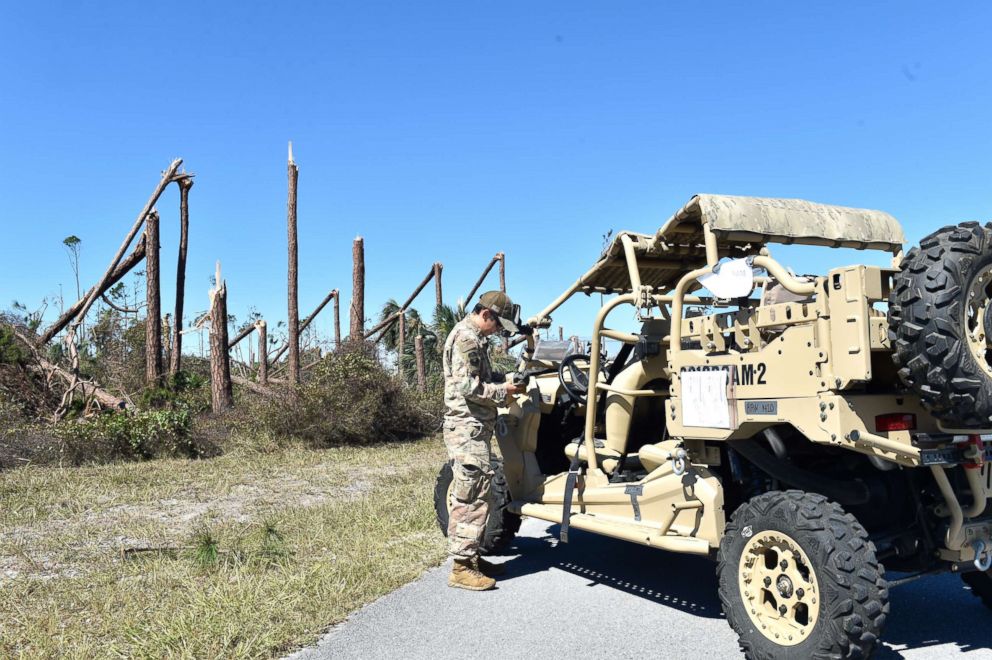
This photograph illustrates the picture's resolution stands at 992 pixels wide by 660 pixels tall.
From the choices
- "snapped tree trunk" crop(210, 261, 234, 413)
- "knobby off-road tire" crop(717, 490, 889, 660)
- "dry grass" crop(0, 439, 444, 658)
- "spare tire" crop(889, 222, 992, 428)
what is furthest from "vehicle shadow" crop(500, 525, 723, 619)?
"snapped tree trunk" crop(210, 261, 234, 413)

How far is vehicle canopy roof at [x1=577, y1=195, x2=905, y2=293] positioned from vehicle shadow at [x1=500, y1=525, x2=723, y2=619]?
217 centimetres

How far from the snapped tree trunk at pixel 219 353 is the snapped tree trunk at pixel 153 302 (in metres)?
1.44

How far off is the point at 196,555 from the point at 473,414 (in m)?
2.35

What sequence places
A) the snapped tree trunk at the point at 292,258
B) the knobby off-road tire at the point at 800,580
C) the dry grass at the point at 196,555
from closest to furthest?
the knobby off-road tire at the point at 800,580 < the dry grass at the point at 196,555 < the snapped tree trunk at the point at 292,258

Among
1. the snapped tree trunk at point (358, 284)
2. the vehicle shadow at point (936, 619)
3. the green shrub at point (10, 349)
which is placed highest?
the snapped tree trunk at point (358, 284)

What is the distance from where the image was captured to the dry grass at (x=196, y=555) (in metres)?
4.57

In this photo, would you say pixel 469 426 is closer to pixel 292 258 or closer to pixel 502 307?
pixel 502 307

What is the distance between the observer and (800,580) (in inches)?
153

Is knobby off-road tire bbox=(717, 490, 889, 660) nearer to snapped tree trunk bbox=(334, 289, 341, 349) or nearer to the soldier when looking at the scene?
the soldier

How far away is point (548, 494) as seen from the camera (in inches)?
240

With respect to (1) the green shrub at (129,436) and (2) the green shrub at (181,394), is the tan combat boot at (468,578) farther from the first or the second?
(2) the green shrub at (181,394)

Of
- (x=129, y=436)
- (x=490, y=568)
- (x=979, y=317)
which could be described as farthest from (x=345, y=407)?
(x=979, y=317)

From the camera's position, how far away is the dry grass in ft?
15.0

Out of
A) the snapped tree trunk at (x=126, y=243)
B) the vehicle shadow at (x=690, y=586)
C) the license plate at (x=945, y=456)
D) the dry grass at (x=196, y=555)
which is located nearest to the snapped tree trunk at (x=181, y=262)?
the snapped tree trunk at (x=126, y=243)
